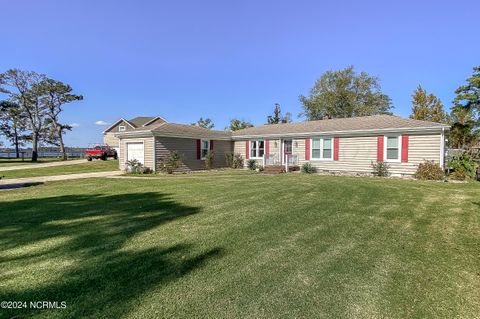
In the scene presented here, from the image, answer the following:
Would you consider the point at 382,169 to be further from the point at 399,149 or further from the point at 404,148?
the point at 404,148

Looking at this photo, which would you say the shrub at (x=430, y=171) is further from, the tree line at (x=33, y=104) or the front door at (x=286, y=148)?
the tree line at (x=33, y=104)

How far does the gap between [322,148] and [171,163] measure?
1006cm

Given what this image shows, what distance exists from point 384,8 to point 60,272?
17.1 meters

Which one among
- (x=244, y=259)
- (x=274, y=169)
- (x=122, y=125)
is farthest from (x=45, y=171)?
(x=122, y=125)

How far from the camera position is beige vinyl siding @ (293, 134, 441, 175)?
1402 centimetres

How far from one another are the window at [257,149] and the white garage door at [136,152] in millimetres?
8138

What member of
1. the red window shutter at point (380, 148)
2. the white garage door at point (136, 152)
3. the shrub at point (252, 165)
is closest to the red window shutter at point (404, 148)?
the red window shutter at point (380, 148)

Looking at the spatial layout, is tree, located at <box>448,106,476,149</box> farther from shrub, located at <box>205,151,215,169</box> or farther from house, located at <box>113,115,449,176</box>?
shrub, located at <box>205,151,215,169</box>

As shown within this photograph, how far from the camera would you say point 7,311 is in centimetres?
261

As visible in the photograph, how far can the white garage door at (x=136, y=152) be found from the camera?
18625mm

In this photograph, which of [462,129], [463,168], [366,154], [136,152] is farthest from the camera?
[462,129]

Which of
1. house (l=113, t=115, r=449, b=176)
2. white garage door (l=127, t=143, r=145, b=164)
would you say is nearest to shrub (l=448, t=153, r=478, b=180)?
house (l=113, t=115, r=449, b=176)

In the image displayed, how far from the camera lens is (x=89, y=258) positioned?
12.5ft

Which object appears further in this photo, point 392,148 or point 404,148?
point 392,148
